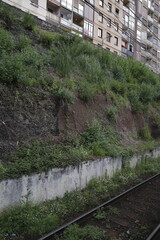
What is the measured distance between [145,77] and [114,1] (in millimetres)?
35461

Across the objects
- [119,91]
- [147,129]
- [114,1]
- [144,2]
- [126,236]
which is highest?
[144,2]

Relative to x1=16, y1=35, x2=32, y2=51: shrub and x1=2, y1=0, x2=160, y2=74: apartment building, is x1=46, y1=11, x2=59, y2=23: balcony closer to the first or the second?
x1=2, y1=0, x2=160, y2=74: apartment building

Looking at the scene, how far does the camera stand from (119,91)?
14203mm

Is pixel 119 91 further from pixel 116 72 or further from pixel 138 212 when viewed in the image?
pixel 138 212

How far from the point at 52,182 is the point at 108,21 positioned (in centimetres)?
3169

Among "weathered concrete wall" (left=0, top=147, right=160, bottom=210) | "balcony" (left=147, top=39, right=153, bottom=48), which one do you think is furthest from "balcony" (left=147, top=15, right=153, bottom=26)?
"weathered concrete wall" (left=0, top=147, right=160, bottom=210)

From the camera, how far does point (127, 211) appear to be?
638 centimetres

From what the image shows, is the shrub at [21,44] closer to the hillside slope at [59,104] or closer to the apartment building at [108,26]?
the hillside slope at [59,104]

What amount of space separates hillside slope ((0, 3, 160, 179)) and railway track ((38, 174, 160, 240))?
1.66m

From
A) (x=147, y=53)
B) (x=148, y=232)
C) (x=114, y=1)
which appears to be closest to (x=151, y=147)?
(x=148, y=232)

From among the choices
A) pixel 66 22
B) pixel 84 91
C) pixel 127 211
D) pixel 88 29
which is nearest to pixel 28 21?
pixel 84 91

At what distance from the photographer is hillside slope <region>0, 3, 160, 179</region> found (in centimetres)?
667

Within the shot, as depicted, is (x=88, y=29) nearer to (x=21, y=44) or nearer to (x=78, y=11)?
(x=78, y=11)

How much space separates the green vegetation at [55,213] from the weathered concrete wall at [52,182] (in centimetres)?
18
